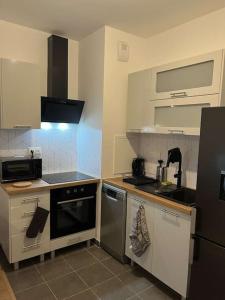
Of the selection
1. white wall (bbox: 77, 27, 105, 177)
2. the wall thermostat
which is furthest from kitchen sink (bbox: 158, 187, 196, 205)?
the wall thermostat

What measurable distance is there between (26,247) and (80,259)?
60 centimetres

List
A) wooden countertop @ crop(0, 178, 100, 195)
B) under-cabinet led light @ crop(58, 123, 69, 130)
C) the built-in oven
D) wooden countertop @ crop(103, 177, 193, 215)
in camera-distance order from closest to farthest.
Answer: wooden countertop @ crop(103, 177, 193, 215)
wooden countertop @ crop(0, 178, 100, 195)
the built-in oven
under-cabinet led light @ crop(58, 123, 69, 130)

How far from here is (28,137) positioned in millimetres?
2727

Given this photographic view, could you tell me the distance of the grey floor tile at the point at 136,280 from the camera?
2109 millimetres

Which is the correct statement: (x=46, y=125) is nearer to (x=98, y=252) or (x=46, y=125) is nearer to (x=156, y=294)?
(x=98, y=252)

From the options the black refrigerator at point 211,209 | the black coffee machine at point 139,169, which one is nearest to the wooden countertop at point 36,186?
the black coffee machine at point 139,169

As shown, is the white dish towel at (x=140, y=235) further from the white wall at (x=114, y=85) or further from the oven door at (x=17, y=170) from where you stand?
the oven door at (x=17, y=170)

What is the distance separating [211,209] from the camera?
1527 mm

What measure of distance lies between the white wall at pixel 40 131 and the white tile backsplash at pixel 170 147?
0.99m

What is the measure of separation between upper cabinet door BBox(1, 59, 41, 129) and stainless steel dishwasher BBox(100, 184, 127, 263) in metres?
1.11

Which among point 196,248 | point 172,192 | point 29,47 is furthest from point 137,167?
point 29,47

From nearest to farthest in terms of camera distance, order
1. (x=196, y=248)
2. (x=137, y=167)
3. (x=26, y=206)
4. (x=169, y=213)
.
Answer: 1. (x=196, y=248)
2. (x=169, y=213)
3. (x=26, y=206)
4. (x=137, y=167)

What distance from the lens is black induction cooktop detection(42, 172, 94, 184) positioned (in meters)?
2.56

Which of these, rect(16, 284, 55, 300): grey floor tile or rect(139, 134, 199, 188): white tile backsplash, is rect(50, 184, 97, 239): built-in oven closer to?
rect(16, 284, 55, 300): grey floor tile
